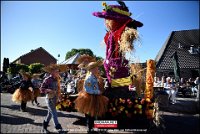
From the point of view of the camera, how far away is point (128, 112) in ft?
23.2

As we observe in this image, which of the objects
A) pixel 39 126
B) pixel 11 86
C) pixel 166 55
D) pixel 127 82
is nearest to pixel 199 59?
pixel 166 55

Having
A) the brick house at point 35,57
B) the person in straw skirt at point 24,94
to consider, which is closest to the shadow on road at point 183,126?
the person in straw skirt at point 24,94

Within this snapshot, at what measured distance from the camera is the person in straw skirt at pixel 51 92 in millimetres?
6477

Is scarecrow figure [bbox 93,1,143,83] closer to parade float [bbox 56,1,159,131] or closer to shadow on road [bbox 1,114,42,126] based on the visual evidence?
A: parade float [bbox 56,1,159,131]

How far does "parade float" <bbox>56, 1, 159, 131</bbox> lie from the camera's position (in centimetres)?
698

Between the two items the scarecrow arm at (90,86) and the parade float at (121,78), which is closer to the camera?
the scarecrow arm at (90,86)

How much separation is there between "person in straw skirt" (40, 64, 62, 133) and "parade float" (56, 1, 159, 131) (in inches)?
46.3

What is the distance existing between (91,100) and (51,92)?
1.11 metres

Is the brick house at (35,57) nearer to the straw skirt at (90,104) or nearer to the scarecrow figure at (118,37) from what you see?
the scarecrow figure at (118,37)

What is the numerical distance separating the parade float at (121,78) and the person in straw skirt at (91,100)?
58 cm

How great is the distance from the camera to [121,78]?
7.62 meters

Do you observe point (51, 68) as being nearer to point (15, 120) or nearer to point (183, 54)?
point (15, 120)

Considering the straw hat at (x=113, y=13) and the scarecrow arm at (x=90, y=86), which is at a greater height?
the straw hat at (x=113, y=13)

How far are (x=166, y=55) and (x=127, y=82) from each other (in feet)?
65.5
